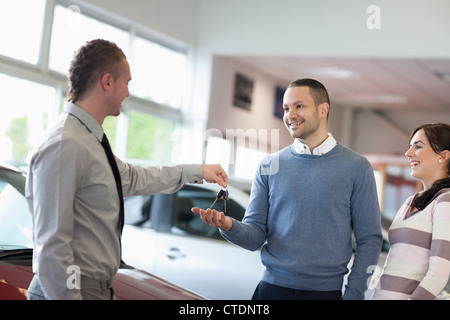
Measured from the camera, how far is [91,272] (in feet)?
6.05

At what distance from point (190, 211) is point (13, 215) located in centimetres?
176

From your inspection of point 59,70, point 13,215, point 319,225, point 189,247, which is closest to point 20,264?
point 13,215

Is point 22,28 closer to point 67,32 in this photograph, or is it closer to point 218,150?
point 67,32

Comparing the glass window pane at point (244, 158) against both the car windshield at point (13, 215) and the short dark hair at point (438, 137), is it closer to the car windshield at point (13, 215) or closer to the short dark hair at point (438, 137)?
the car windshield at point (13, 215)

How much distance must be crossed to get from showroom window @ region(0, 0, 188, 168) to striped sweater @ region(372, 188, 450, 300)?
420 centimetres

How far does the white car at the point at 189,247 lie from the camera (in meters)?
4.28

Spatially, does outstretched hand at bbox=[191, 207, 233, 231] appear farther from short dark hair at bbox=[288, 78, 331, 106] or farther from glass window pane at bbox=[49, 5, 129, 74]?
glass window pane at bbox=[49, 5, 129, 74]

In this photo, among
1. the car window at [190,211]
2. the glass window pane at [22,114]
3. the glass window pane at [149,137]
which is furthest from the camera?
the glass window pane at [149,137]

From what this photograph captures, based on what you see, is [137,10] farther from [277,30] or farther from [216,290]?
[216,290]

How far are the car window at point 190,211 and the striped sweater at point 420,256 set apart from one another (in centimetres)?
232

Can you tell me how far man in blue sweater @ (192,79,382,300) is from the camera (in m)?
2.39

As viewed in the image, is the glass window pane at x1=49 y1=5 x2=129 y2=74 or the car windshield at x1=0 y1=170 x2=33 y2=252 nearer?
the car windshield at x1=0 y1=170 x2=33 y2=252

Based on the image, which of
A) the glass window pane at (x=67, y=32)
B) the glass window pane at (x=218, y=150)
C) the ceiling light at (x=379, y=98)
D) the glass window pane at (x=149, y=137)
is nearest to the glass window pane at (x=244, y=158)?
the glass window pane at (x=218, y=150)

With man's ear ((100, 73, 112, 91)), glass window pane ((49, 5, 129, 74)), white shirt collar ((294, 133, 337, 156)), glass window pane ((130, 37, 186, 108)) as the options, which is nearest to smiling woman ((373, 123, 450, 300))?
white shirt collar ((294, 133, 337, 156))
